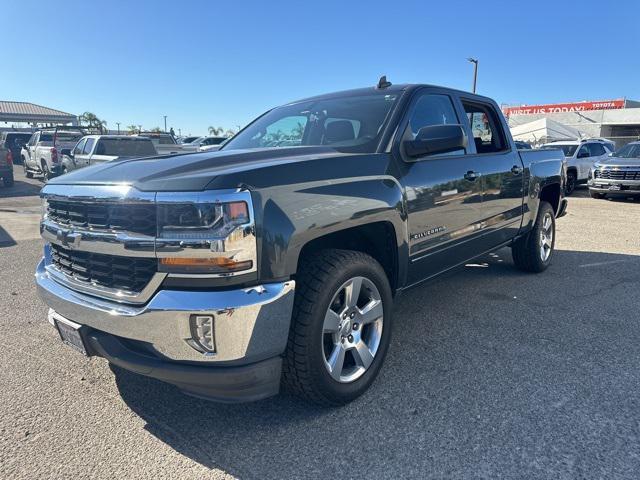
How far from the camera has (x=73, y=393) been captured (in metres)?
2.89

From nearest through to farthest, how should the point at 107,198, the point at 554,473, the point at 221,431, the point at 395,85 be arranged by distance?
the point at 554,473 → the point at 107,198 → the point at 221,431 → the point at 395,85

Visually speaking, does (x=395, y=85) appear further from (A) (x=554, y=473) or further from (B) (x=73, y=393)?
(B) (x=73, y=393)

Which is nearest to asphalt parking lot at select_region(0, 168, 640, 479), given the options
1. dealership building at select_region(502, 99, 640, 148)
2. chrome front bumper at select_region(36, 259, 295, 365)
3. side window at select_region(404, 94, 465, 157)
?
chrome front bumper at select_region(36, 259, 295, 365)

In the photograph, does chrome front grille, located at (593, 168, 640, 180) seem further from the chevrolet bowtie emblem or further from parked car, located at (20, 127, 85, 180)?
parked car, located at (20, 127, 85, 180)

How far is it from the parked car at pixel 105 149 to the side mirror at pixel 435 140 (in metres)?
10.6

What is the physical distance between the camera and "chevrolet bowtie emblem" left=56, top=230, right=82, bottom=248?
248 centimetres

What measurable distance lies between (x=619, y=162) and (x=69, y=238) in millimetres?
15054

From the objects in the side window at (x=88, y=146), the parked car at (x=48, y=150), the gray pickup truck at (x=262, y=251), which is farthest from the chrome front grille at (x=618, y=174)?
the parked car at (x=48, y=150)

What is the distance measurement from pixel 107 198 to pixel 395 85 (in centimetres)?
235

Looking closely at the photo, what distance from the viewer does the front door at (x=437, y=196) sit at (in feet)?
10.4

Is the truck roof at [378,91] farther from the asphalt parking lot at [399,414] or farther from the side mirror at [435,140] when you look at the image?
the asphalt parking lot at [399,414]

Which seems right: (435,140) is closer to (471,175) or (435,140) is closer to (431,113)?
(431,113)

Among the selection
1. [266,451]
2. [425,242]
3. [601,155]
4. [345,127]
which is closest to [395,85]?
[345,127]

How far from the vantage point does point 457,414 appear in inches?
103
